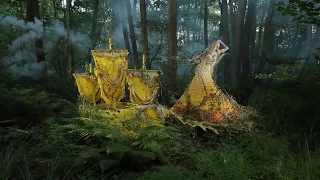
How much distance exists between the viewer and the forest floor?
3680 mm

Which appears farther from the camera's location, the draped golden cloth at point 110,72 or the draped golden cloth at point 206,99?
the draped golden cloth at point 206,99

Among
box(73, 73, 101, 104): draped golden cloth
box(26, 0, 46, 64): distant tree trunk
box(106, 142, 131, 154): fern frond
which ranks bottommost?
box(106, 142, 131, 154): fern frond

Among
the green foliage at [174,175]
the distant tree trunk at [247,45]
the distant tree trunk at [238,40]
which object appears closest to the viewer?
the green foliage at [174,175]

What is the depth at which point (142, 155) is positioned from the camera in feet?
15.4

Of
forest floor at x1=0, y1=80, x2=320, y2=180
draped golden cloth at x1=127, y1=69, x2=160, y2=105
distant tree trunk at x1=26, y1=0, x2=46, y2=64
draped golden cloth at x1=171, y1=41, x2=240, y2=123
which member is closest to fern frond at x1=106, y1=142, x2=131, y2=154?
forest floor at x1=0, y1=80, x2=320, y2=180

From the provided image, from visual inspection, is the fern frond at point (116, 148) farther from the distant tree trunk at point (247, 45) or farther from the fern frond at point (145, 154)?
the distant tree trunk at point (247, 45)

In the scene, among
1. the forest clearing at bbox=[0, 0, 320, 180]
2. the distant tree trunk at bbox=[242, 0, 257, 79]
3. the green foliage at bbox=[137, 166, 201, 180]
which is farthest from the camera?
the distant tree trunk at bbox=[242, 0, 257, 79]

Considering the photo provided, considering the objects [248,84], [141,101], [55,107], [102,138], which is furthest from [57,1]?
[102,138]

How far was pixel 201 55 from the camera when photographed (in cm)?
765

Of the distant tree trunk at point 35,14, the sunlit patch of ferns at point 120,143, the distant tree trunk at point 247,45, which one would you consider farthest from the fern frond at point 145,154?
the distant tree trunk at point 247,45

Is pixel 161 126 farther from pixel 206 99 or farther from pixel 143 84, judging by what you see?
pixel 206 99

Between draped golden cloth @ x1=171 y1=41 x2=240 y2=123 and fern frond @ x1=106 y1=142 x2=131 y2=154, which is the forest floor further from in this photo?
draped golden cloth @ x1=171 y1=41 x2=240 y2=123

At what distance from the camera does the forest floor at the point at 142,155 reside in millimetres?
3680

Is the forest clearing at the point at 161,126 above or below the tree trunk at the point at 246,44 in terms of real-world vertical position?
below
